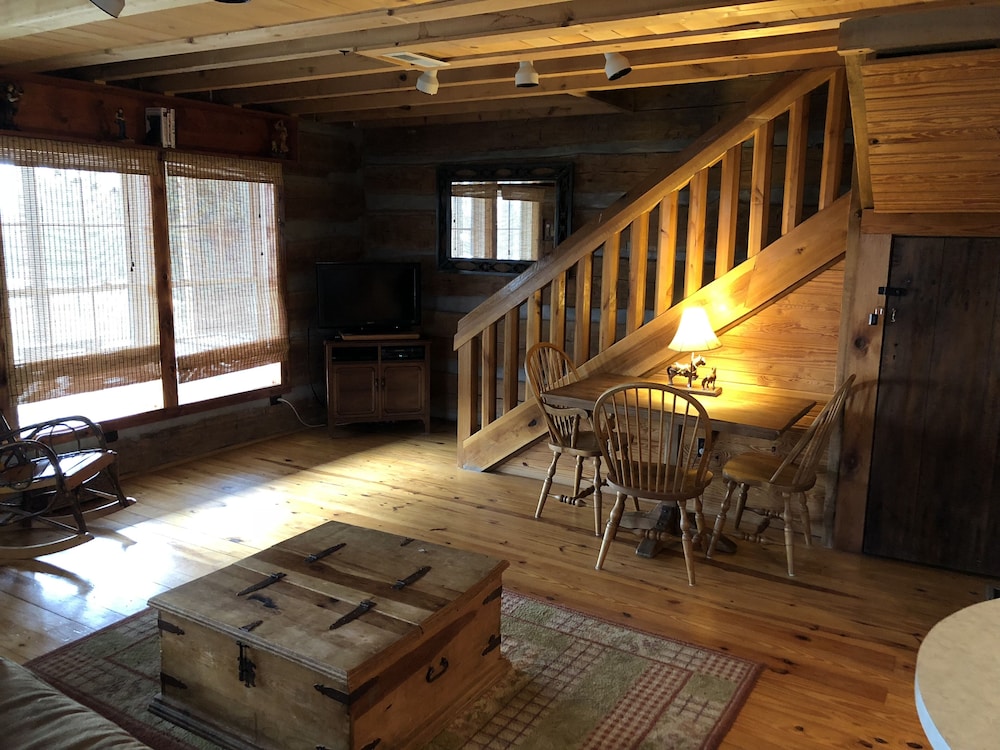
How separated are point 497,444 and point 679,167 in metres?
1.96

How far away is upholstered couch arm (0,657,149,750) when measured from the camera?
166 centimetres

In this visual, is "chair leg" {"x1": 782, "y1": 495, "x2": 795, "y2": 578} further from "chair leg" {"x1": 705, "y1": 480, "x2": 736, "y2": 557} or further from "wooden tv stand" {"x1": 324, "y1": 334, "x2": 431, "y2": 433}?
"wooden tv stand" {"x1": 324, "y1": 334, "x2": 431, "y2": 433}

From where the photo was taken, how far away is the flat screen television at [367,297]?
233 inches

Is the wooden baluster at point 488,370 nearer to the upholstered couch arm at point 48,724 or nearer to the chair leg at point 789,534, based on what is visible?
the chair leg at point 789,534

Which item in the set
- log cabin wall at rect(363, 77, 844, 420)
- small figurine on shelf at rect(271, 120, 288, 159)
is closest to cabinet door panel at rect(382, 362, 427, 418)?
log cabin wall at rect(363, 77, 844, 420)

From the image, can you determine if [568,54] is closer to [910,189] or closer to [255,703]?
[910,189]

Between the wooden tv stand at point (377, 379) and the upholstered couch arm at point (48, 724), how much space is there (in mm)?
3967

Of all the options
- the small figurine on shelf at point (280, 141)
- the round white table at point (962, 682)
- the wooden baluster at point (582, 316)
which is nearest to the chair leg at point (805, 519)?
the wooden baluster at point (582, 316)

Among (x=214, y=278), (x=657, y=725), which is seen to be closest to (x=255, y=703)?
(x=657, y=725)

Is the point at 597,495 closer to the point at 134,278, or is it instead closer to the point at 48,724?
the point at 48,724

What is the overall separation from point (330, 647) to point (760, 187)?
316 cm

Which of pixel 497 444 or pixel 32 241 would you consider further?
pixel 497 444

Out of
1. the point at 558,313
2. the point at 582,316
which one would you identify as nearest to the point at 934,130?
the point at 582,316

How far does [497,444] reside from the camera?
5008mm
